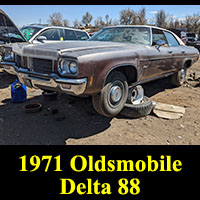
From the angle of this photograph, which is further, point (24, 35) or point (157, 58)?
point (24, 35)

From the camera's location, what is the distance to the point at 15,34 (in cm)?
553

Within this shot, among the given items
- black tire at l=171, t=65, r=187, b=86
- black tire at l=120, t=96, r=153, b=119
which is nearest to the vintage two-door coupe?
black tire at l=120, t=96, r=153, b=119

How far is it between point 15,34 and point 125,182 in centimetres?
517

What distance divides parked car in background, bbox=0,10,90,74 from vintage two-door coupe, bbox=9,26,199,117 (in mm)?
1101

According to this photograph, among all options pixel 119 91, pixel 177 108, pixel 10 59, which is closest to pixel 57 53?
pixel 119 91

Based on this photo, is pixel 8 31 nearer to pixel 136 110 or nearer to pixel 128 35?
pixel 128 35

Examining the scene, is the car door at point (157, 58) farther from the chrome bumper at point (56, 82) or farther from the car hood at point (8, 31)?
the car hood at point (8, 31)

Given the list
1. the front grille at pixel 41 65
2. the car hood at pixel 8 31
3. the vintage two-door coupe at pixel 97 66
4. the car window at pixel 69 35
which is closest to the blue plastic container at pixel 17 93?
the vintage two-door coupe at pixel 97 66

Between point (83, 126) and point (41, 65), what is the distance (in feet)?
4.19

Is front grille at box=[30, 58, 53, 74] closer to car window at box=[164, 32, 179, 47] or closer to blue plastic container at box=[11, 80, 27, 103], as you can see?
blue plastic container at box=[11, 80, 27, 103]

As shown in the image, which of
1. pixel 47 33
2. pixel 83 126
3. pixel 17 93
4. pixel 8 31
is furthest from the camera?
pixel 47 33

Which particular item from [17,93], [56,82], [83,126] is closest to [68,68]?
[56,82]

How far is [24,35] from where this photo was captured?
6672mm

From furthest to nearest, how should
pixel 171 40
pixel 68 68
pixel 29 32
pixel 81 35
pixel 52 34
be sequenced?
pixel 81 35 → pixel 52 34 → pixel 29 32 → pixel 171 40 → pixel 68 68
